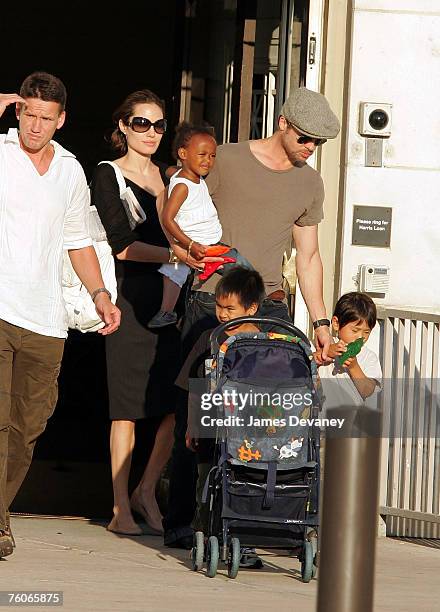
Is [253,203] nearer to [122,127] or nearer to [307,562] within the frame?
[122,127]

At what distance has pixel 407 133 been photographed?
8.06 meters

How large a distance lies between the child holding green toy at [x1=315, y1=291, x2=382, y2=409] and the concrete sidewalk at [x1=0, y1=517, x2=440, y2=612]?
0.79m

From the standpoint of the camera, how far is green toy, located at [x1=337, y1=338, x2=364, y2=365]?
6.83m

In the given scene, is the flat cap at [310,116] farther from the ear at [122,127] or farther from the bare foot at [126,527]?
the bare foot at [126,527]

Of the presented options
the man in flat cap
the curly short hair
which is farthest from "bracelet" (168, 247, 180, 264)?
the curly short hair

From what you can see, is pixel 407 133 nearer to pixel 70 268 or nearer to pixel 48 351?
pixel 70 268

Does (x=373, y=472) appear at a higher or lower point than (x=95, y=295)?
lower

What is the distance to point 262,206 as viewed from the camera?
21.8 ft

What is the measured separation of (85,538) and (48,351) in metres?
1.21

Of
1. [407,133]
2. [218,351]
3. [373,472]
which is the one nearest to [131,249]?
[218,351]

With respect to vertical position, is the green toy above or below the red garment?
below

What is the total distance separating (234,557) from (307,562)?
294mm

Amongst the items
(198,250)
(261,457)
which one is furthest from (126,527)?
(198,250)

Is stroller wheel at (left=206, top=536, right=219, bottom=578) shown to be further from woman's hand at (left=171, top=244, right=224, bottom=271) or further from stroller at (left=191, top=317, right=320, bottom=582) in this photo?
woman's hand at (left=171, top=244, right=224, bottom=271)
